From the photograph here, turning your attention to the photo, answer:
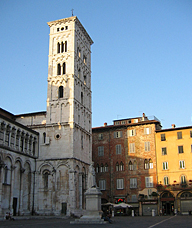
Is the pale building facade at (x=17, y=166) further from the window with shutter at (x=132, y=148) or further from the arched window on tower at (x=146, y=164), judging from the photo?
the arched window on tower at (x=146, y=164)

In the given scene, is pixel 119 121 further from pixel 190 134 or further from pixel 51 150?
pixel 51 150

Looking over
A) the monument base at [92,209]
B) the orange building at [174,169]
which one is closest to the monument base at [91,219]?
the monument base at [92,209]

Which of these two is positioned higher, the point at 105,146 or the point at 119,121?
the point at 119,121

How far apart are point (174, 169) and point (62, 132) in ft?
59.9

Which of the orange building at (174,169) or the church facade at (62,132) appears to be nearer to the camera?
the church facade at (62,132)

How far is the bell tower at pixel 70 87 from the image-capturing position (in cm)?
4356

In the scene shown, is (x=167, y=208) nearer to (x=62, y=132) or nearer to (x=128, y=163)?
(x=128, y=163)

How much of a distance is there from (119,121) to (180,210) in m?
19.8

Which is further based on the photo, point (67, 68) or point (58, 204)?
point (67, 68)

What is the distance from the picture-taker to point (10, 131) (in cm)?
3688

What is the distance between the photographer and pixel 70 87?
4506 cm

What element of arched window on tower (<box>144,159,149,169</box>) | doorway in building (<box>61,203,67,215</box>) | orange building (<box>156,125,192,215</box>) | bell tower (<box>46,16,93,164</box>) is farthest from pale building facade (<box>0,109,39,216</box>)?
orange building (<box>156,125,192,215</box>)

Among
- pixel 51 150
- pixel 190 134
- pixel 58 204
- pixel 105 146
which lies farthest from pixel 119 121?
pixel 58 204

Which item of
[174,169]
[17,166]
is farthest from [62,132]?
[174,169]
